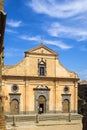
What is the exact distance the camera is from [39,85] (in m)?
38.5

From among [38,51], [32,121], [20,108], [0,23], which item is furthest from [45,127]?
[0,23]

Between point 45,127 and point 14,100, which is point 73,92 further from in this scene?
point 45,127

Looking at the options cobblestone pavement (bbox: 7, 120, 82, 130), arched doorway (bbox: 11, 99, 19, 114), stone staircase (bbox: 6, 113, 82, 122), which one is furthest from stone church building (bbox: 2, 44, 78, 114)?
cobblestone pavement (bbox: 7, 120, 82, 130)

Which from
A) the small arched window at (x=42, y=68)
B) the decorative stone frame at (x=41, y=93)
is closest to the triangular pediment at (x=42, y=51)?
the small arched window at (x=42, y=68)

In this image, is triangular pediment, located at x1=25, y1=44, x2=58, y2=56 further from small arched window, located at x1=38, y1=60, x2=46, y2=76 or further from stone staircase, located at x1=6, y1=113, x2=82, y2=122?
stone staircase, located at x1=6, y1=113, x2=82, y2=122

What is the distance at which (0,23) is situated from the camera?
31.8 ft

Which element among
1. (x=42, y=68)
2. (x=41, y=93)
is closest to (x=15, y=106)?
(x=41, y=93)

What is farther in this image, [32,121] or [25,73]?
[25,73]

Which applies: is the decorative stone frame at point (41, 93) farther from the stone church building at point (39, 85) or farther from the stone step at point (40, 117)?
the stone step at point (40, 117)

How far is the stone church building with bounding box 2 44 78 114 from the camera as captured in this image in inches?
1464

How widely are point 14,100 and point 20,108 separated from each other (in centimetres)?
112

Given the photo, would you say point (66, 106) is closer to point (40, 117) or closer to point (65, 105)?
point (65, 105)

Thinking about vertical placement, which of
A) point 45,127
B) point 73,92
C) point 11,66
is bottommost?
point 45,127

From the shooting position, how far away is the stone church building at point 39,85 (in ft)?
122
